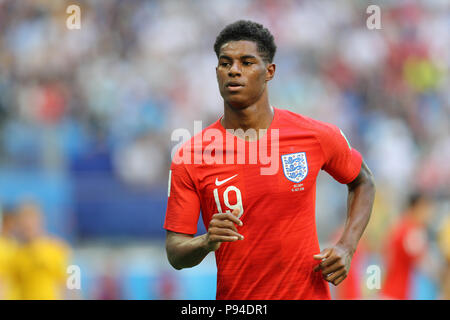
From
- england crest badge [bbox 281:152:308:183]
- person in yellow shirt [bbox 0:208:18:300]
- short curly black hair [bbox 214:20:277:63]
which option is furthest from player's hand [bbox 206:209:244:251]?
person in yellow shirt [bbox 0:208:18:300]

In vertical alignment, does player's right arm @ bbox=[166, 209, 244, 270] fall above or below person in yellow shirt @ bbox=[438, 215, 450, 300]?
above

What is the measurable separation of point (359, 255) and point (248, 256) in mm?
5157

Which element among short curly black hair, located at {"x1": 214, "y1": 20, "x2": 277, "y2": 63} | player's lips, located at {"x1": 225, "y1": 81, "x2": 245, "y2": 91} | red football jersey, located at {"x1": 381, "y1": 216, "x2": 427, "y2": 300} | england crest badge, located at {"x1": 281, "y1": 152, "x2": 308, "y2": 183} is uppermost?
short curly black hair, located at {"x1": 214, "y1": 20, "x2": 277, "y2": 63}

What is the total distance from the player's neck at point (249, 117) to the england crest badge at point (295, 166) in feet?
0.75

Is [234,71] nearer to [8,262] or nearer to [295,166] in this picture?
[295,166]

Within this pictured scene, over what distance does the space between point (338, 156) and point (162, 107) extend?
7953 millimetres

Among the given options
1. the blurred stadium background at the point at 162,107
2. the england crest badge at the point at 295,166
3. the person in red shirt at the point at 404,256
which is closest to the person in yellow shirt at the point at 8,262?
the blurred stadium background at the point at 162,107

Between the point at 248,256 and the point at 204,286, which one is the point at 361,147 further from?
the point at 248,256

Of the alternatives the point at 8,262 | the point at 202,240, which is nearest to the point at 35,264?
the point at 8,262

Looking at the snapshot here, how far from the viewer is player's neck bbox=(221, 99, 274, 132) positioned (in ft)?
12.2

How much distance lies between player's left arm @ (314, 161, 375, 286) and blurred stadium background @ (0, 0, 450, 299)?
14.7ft

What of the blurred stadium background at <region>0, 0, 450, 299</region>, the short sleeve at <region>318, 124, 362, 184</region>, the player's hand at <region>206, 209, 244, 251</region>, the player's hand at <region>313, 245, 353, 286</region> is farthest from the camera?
the blurred stadium background at <region>0, 0, 450, 299</region>

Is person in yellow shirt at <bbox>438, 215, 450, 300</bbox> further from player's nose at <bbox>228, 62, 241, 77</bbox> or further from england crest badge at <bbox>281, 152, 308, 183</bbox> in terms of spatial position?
player's nose at <bbox>228, 62, 241, 77</bbox>

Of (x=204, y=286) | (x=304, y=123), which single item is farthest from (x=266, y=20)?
(x=304, y=123)
